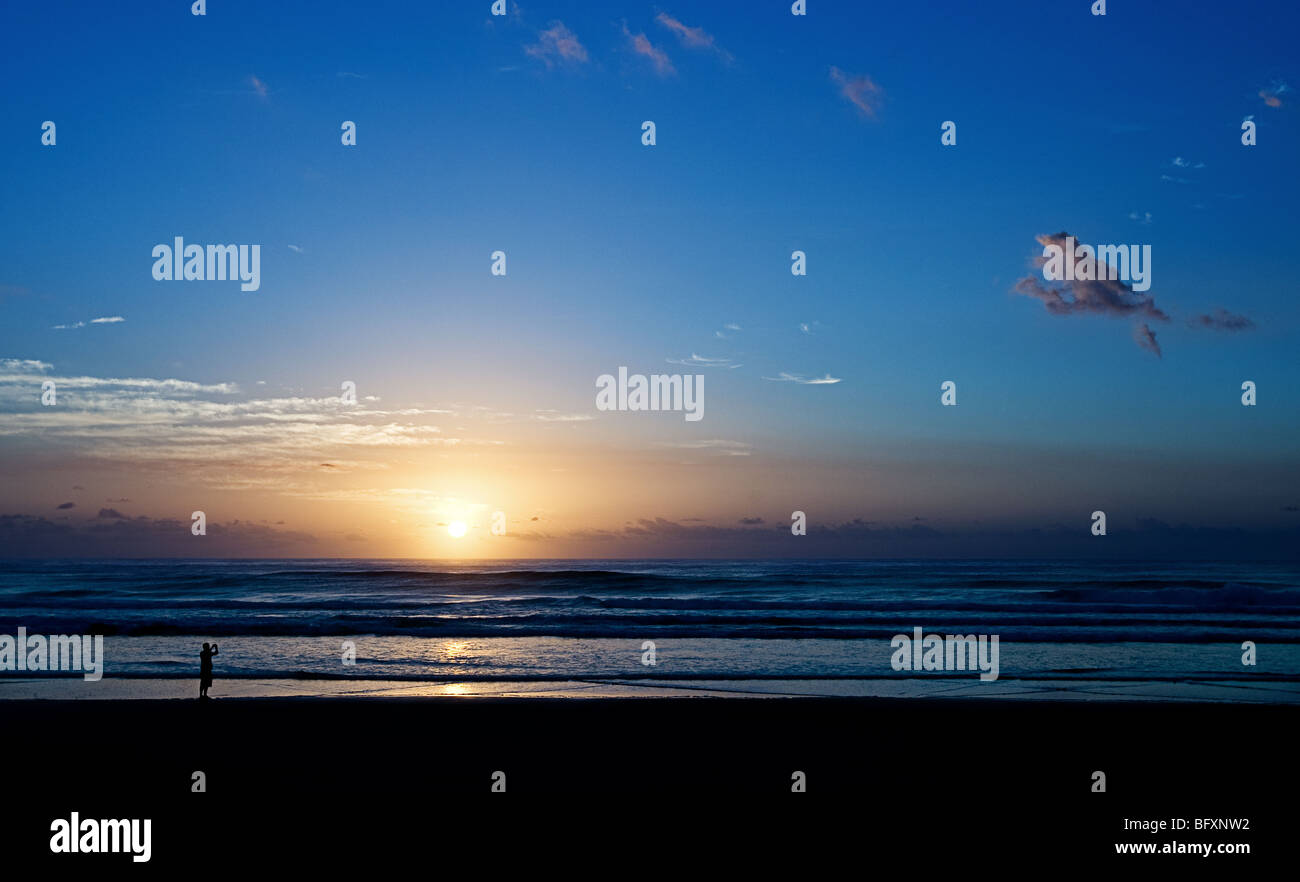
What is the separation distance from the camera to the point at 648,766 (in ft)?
37.0

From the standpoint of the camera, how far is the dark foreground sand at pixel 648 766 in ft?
Result: 29.1

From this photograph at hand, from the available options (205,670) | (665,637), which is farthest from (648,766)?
(665,637)

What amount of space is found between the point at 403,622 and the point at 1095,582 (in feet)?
162

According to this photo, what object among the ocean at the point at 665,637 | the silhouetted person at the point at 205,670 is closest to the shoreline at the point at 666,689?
the ocean at the point at 665,637

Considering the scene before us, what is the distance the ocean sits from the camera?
61.6 feet

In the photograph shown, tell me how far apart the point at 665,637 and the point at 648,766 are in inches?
680

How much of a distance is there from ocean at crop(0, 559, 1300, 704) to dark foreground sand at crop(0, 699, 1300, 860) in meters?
2.95

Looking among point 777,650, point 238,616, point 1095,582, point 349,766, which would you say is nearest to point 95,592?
point 238,616

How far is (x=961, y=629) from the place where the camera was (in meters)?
31.8

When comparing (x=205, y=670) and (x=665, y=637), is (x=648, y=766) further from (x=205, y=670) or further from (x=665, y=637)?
(x=665, y=637)

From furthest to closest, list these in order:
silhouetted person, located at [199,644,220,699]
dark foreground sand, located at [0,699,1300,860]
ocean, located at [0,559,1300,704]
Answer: ocean, located at [0,559,1300,704] < silhouetted person, located at [199,644,220,699] < dark foreground sand, located at [0,699,1300,860]

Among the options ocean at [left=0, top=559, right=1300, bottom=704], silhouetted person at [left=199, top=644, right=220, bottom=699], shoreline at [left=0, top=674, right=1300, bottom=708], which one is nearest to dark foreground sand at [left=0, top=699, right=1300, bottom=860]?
silhouetted person at [left=199, top=644, right=220, bottom=699]

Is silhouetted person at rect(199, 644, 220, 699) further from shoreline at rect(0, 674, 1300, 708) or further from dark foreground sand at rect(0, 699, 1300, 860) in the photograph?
shoreline at rect(0, 674, 1300, 708)

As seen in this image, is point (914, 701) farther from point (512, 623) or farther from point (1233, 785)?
point (512, 623)
